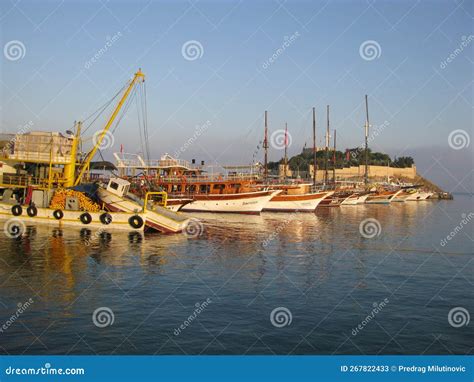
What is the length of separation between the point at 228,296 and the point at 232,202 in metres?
40.3

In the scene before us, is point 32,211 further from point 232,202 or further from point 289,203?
point 289,203

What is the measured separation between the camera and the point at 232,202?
58.0 m

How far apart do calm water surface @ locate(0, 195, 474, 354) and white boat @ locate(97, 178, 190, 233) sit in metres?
3.45

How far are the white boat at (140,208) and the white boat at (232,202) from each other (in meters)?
19.9

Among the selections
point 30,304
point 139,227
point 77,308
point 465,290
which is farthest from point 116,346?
point 139,227

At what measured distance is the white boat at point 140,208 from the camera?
34969mm

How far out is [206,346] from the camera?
12.8 metres

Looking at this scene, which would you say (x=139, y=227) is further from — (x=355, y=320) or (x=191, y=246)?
(x=355, y=320)

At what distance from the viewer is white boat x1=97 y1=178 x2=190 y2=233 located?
35.0 meters

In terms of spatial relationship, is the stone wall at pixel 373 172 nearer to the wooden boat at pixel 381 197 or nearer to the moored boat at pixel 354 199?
the wooden boat at pixel 381 197

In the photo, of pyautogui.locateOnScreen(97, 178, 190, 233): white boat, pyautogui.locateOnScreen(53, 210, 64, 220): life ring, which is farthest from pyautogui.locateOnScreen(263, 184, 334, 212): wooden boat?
pyautogui.locateOnScreen(53, 210, 64, 220): life ring

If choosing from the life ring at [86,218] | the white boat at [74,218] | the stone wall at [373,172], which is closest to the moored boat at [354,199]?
the stone wall at [373,172]

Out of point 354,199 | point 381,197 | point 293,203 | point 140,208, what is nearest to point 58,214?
point 140,208

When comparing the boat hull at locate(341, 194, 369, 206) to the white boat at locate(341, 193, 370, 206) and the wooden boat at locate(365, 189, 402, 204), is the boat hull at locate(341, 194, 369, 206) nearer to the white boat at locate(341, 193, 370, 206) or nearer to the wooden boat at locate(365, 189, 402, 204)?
the white boat at locate(341, 193, 370, 206)
